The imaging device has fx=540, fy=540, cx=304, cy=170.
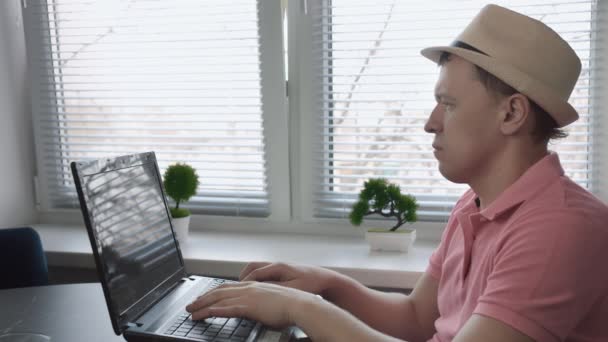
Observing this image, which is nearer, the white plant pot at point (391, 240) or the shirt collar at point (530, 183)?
the shirt collar at point (530, 183)

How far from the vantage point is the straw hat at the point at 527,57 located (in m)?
0.97

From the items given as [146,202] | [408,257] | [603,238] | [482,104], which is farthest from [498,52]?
[408,257]

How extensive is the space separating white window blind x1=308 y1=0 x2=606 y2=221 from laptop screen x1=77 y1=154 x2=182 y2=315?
942mm

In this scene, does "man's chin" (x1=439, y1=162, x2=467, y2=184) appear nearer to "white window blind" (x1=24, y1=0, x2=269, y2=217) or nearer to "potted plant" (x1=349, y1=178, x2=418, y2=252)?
"potted plant" (x1=349, y1=178, x2=418, y2=252)

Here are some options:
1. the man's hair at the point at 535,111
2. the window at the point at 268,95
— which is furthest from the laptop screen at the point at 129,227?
the window at the point at 268,95

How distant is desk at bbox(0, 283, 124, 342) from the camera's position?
1.21 m

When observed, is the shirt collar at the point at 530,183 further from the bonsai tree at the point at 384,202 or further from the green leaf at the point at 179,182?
the green leaf at the point at 179,182

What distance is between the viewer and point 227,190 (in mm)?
2289

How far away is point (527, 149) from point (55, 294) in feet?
4.10

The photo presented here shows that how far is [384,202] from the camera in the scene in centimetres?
192

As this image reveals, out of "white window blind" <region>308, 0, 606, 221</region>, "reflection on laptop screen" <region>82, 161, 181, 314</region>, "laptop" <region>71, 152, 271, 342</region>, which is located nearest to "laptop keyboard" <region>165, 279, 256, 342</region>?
"laptop" <region>71, 152, 271, 342</region>

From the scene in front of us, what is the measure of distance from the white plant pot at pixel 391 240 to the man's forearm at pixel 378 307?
52 cm

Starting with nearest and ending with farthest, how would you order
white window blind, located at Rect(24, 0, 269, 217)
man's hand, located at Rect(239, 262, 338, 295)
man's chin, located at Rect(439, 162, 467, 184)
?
1. man's chin, located at Rect(439, 162, 467, 184)
2. man's hand, located at Rect(239, 262, 338, 295)
3. white window blind, located at Rect(24, 0, 269, 217)

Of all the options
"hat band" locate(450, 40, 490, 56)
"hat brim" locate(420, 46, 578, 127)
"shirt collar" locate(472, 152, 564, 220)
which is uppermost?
"hat band" locate(450, 40, 490, 56)
